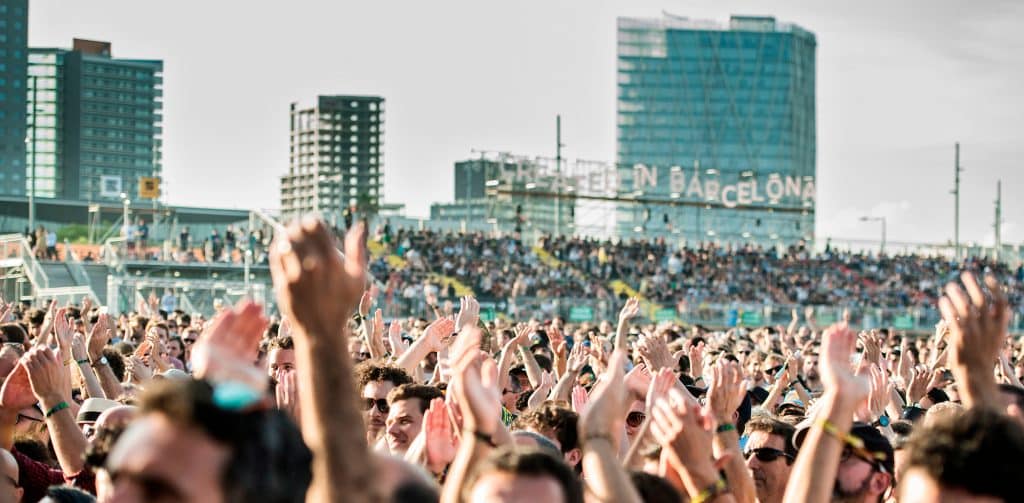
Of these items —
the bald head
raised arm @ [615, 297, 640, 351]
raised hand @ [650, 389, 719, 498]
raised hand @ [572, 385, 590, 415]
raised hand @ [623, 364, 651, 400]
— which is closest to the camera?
raised hand @ [650, 389, 719, 498]

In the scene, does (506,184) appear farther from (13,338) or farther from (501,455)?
(501,455)

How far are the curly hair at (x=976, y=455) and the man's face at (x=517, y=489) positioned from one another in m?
0.87

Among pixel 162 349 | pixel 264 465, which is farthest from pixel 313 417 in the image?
pixel 162 349

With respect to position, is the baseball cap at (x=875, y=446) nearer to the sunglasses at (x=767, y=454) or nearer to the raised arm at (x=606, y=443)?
the sunglasses at (x=767, y=454)

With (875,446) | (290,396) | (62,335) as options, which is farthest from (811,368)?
(290,396)

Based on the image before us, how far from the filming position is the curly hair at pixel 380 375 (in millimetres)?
7578

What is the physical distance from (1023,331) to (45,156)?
166 meters

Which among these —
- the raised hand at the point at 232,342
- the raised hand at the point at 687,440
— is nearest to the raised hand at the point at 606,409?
the raised hand at the point at 687,440

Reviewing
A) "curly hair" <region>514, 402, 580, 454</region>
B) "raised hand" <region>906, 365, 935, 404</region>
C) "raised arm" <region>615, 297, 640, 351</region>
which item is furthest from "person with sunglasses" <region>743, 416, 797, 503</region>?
"raised arm" <region>615, 297, 640, 351</region>

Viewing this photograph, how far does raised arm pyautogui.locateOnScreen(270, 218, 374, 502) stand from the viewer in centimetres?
294

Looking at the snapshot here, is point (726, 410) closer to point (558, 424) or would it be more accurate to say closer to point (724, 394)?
point (724, 394)

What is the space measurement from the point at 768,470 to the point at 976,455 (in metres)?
2.82

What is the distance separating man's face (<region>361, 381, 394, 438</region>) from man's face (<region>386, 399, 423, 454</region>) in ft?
2.92

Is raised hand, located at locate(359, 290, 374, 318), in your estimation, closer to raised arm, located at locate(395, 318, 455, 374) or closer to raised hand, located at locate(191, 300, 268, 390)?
raised arm, located at locate(395, 318, 455, 374)
